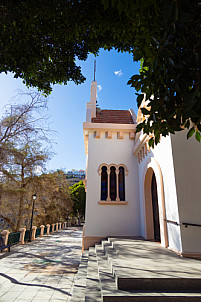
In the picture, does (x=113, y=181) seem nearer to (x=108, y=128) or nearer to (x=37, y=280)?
(x=108, y=128)

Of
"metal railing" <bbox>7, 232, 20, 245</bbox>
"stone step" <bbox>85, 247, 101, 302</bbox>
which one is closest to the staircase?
"stone step" <bbox>85, 247, 101, 302</bbox>

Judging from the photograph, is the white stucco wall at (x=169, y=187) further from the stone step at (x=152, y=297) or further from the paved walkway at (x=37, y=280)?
the paved walkway at (x=37, y=280)

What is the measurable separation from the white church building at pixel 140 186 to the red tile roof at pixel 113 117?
0.21 ft

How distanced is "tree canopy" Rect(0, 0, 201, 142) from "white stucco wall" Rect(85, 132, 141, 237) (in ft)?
13.9

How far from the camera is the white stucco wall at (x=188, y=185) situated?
4.64 meters

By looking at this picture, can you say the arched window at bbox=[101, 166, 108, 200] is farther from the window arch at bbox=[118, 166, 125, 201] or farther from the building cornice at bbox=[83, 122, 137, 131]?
the building cornice at bbox=[83, 122, 137, 131]

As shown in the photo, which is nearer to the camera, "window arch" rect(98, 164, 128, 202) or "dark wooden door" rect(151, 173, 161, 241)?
"dark wooden door" rect(151, 173, 161, 241)

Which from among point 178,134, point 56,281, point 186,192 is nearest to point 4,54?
point 178,134

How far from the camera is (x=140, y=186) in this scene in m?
8.93

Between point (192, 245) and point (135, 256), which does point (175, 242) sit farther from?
point (135, 256)

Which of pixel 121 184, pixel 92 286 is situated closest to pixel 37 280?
pixel 92 286

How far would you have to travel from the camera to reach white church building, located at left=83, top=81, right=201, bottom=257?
4914 mm

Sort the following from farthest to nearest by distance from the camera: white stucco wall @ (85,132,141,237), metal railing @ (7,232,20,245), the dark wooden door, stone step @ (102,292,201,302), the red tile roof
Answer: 1. the red tile roof
2. metal railing @ (7,232,20,245)
3. white stucco wall @ (85,132,141,237)
4. the dark wooden door
5. stone step @ (102,292,201,302)

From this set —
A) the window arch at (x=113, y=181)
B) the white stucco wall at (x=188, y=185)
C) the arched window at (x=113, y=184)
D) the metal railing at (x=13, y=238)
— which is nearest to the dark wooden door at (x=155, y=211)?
the window arch at (x=113, y=181)
